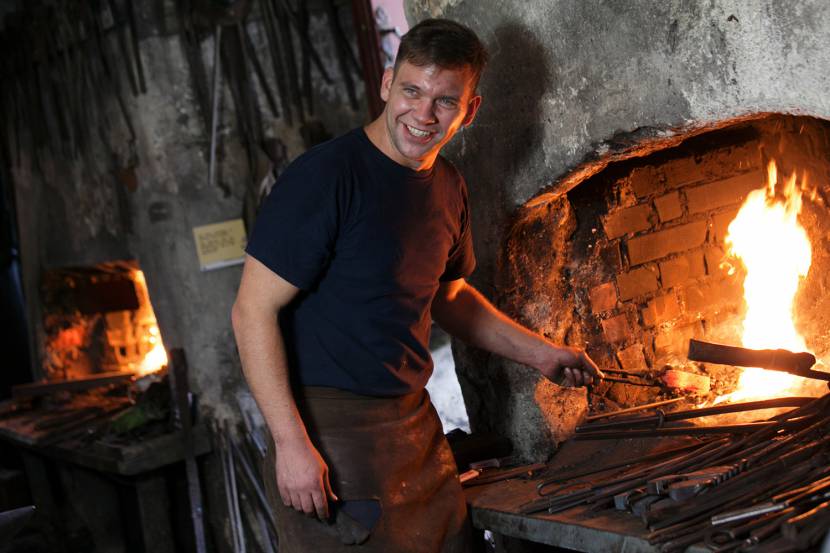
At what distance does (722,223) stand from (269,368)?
1943 millimetres

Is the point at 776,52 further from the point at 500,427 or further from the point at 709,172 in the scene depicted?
the point at 500,427

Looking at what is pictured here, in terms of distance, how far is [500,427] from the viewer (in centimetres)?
317

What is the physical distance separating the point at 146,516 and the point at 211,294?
4.45 ft

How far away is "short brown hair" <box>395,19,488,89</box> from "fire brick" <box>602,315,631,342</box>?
1258 millimetres

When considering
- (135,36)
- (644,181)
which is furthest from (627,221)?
(135,36)

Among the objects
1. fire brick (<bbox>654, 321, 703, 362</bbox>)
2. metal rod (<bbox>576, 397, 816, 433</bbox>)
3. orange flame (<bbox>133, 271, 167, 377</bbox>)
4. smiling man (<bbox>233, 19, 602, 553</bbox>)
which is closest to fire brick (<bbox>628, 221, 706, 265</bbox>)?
fire brick (<bbox>654, 321, 703, 362</bbox>)

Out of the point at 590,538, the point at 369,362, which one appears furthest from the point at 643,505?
the point at 369,362

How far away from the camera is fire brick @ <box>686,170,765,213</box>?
131 inches

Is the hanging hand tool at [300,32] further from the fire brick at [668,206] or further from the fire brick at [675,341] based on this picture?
the fire brick at [675,341]

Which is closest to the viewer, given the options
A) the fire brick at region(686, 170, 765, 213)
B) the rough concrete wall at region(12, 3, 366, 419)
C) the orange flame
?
the fire brick at region(686, 170, 765, 213)

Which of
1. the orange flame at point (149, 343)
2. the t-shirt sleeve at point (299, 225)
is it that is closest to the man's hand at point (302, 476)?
the t-shirt sleeve at point (299, 225)

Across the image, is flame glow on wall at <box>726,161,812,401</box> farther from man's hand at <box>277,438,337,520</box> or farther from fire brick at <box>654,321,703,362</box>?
man's hand at <box>277,438,337,520</box>

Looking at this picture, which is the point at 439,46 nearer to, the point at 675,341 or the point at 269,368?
the point at 269,368

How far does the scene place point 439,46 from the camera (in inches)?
90.1
